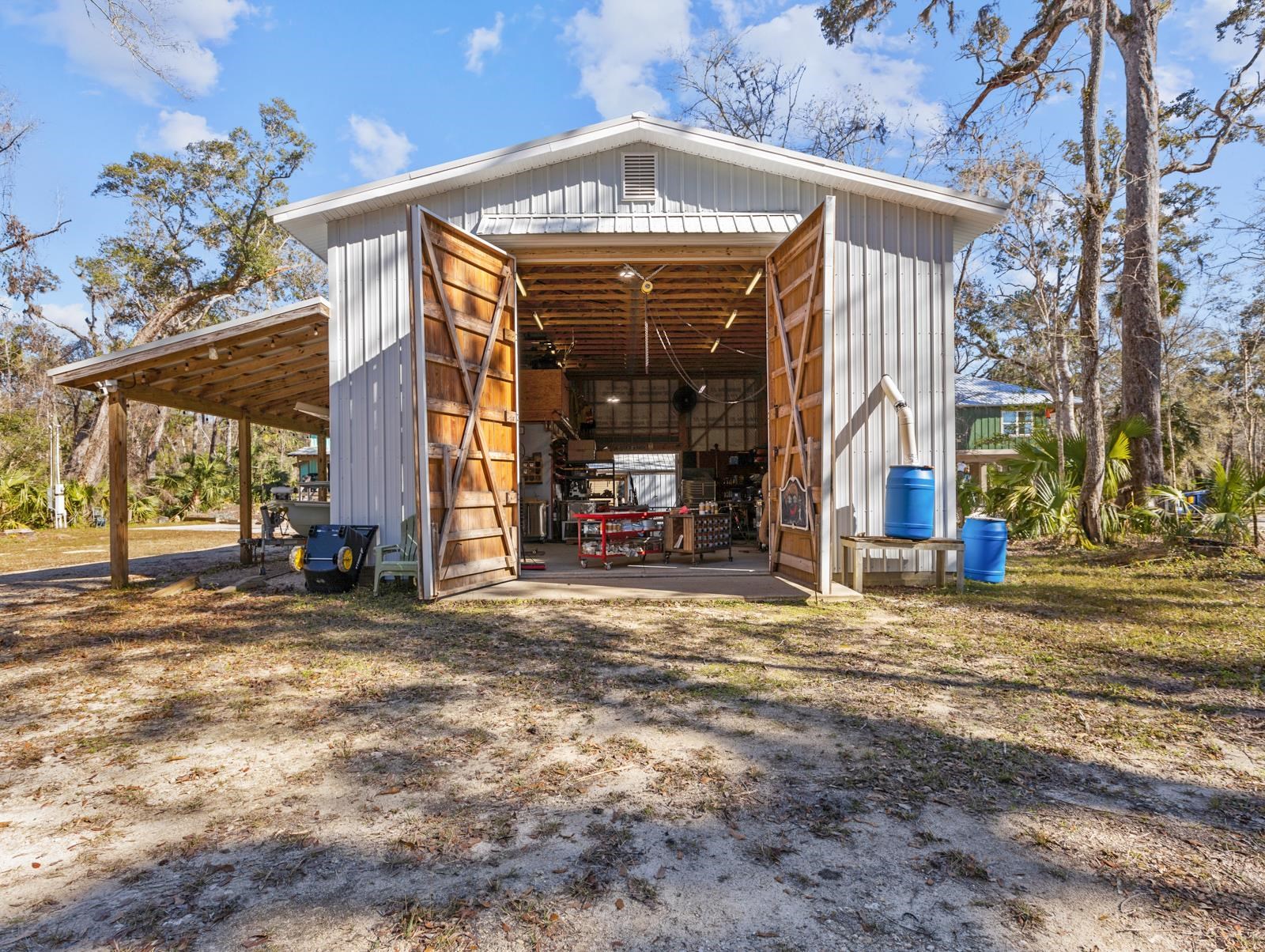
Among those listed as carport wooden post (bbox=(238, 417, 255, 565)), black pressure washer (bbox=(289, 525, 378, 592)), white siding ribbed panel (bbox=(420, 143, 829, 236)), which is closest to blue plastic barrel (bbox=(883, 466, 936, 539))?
white siding ribbed panel (bbox=(420, 143, 829, 236))

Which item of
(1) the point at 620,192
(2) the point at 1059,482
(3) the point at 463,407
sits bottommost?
(2) the point at 1059,482

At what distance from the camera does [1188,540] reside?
356 inches

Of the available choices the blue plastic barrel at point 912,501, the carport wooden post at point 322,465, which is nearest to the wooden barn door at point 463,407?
the blue plastic barrel at point 912,501

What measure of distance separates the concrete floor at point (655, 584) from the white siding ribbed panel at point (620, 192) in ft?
14.0

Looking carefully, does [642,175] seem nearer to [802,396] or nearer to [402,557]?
[802,396]

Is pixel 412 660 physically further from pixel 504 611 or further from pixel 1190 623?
pixel 1190 623

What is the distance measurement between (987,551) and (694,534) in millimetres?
3806

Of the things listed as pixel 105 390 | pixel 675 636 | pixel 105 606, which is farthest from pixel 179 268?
pixel 675 636

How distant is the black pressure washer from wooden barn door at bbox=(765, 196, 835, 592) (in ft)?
16.2

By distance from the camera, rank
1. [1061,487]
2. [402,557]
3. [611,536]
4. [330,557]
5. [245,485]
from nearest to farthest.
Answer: [330,557] → [402,557] → [611,536] → [1061,487] → [245,485]

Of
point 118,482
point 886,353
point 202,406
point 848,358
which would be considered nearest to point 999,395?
point 886,353

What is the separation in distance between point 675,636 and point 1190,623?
13.8 feet

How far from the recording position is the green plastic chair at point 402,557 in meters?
7.41

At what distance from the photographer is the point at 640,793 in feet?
8.73
